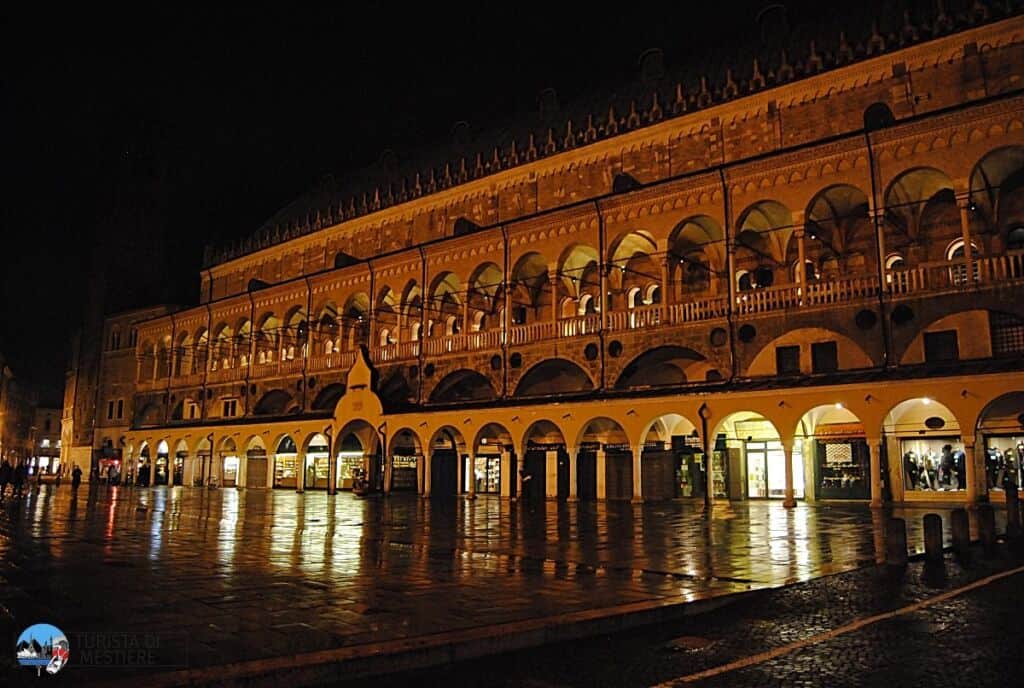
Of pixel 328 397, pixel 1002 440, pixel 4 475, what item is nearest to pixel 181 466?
pixel 328 397

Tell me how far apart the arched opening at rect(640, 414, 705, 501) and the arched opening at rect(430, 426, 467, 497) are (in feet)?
28.6

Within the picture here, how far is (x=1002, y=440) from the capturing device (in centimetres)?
2452

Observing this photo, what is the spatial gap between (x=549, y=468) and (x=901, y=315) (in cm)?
1387

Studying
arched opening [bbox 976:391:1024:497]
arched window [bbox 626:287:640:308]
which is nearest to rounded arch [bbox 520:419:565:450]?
arched window [bbox 626:287:640:308]

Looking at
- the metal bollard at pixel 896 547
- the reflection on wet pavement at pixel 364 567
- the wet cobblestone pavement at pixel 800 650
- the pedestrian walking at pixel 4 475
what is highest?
the pedestrian walking at pixel 4 475

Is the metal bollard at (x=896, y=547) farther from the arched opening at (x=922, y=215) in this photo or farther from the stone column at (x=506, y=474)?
the stone column at (x=506, y=474)

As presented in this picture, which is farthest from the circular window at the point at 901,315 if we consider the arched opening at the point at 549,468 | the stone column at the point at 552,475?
the stone column at the point at 552,475

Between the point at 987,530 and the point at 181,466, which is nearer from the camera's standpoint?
the point at 987,530

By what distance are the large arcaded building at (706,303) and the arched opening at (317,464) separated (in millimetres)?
111

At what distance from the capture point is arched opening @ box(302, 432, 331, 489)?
Result: 132 feet

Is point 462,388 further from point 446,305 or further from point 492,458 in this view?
point 446,305

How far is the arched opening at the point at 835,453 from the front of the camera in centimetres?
2658

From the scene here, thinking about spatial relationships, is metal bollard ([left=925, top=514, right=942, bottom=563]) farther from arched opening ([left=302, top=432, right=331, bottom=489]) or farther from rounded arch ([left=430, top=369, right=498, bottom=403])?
arched opening ([left=302, top=432, right=331, bottom=489])

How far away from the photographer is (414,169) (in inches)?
1892
